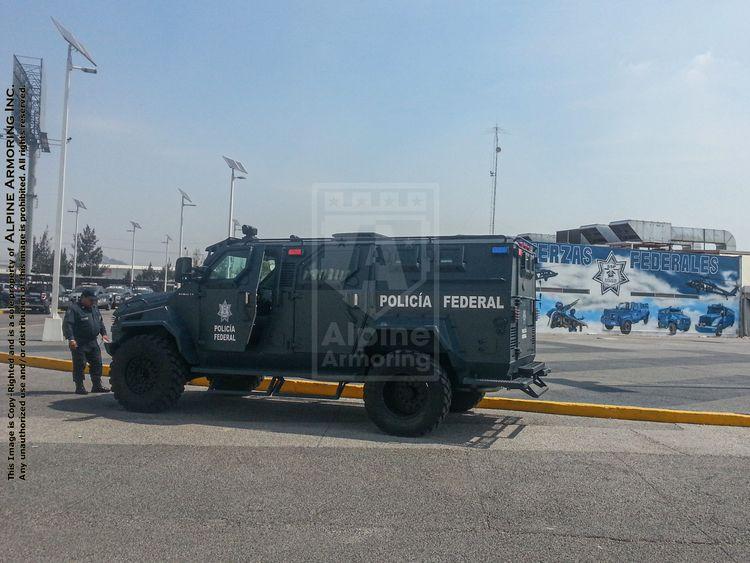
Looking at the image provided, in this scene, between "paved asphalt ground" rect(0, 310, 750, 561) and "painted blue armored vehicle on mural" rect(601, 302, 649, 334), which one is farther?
"painted blue armored vehicle on mural" rect(601, 302, 649, 334)

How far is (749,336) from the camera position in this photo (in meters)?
39.4

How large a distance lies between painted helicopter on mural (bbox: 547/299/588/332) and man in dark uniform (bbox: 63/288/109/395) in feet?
93.7

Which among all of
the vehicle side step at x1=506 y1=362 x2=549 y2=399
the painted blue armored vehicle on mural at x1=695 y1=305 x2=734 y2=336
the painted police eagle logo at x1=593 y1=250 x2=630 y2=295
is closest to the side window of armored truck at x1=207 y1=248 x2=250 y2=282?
the vehicle side step at x1=506 y1=362 x2=549 y2=399

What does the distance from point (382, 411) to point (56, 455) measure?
3582 millimetres

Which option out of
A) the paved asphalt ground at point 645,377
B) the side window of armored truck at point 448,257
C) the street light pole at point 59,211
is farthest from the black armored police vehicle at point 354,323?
the street light pole at point 59,211

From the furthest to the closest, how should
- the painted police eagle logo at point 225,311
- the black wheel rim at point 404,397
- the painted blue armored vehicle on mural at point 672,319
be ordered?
the painted blue armored vehicle on mural at point 672,319
the painted police eagle logo at point 225,311
the black wheel rim at point 404,397

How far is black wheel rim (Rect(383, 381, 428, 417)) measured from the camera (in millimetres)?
7780

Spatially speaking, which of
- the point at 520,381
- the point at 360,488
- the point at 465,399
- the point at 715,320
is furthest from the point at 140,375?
the point at 715,320

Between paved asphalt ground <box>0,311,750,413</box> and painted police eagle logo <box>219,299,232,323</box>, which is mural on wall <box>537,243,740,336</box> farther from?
painted police eagle logo <box>219,299,232,323</box>

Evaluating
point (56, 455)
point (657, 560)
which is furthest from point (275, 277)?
point (657, 560)

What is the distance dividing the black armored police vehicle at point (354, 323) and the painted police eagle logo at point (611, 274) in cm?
2907

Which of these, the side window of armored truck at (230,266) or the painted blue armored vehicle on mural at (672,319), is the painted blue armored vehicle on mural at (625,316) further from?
the side window of armored truck at (230,266)

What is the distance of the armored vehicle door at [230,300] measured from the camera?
8516 mm

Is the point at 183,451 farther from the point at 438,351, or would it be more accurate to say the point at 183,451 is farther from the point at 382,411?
the point at 438,351
